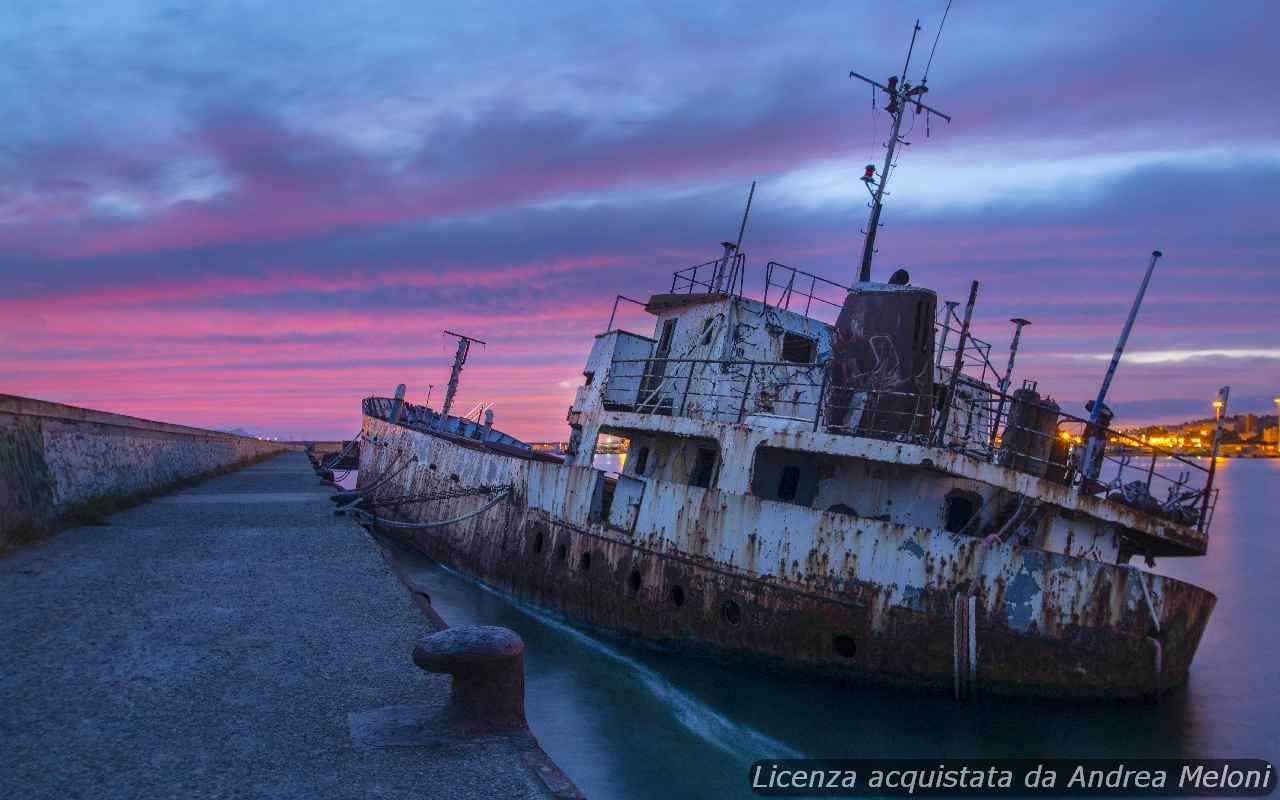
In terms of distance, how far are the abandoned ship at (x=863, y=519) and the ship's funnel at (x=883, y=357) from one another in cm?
3

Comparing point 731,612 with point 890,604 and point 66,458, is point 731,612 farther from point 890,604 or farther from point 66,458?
point 66,458

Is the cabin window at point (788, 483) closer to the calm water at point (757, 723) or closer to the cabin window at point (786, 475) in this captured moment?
the cabin window at point (786, 475)

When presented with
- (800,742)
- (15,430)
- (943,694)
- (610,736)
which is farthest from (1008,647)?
(15,430)

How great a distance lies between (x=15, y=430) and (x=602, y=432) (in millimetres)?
9000

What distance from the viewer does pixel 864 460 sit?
39.0 feet

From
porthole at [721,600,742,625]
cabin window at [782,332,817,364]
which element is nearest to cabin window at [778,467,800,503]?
porthole at [721,600,742,625]

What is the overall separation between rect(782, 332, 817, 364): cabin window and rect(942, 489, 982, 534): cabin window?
4.20 metres

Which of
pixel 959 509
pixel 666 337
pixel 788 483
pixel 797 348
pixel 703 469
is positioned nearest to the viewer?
pixel 959 509

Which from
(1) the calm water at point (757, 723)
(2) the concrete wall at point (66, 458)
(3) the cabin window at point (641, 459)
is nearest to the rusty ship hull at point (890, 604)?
(1) the calm water at point (757, 723)

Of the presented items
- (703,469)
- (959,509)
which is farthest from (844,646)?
(703,469)

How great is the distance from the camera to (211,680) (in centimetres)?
662

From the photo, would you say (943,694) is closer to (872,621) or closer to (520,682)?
(872,621)

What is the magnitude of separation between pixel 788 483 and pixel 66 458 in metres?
11.8

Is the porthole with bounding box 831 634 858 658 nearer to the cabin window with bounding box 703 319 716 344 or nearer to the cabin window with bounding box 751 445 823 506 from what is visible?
the cabin window with bounding box 751 445 823 506
